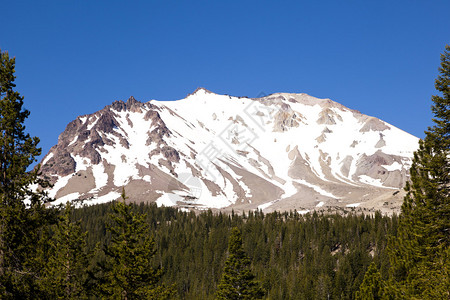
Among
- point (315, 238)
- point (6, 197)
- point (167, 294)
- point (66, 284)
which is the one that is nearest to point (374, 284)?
point (167, 294)

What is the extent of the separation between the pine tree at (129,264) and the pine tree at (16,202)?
679cm

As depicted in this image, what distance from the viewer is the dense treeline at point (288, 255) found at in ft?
393

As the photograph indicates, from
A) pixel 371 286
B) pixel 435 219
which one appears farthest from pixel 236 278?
pixel 435 219

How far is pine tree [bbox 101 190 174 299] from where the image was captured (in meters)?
28.6

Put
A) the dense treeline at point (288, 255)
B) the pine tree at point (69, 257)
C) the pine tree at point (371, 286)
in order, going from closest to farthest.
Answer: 1. the pine tree at point (69, 257)
2. the pine tree at point (371, 286)
3. the dense treeline at point (288, 255)

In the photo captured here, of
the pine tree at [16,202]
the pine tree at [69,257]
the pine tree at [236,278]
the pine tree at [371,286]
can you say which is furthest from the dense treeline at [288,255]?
the pine tree at [16,202]

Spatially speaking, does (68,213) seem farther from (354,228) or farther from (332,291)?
(354,228)

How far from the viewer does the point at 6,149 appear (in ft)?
71.8

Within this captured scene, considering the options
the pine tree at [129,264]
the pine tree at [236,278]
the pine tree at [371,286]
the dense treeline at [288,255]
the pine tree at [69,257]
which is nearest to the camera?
the pine tree at [129,264]

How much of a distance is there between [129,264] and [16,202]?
1002 centimetres

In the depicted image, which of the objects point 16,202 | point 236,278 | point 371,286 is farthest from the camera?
point 371,286

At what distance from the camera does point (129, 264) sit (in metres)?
28.9

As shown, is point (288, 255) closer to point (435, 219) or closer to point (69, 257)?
point (69, 257)

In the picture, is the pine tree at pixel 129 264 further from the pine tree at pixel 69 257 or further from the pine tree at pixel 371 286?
the pine tree at pixel 371 286
